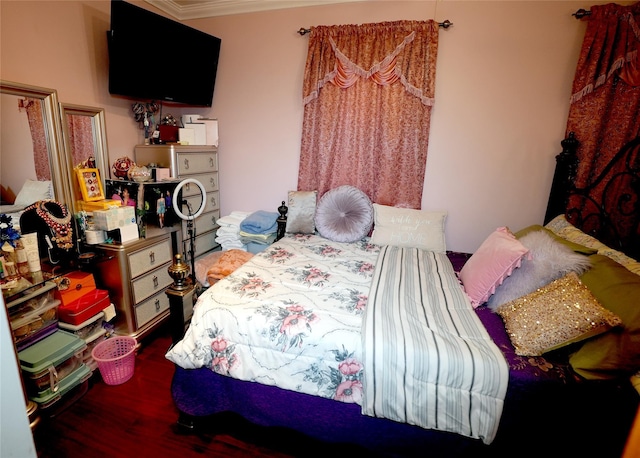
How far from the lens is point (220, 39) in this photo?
288cm

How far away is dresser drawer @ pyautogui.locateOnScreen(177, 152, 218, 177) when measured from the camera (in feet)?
8.59

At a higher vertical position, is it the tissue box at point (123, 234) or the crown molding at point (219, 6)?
the crown molding at point (219, 6)

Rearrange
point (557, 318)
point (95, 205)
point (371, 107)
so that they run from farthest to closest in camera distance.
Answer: point (371, 107)
point (95, 205)
point (557, 318)

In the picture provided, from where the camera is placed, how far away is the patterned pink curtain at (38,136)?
72.1 inches

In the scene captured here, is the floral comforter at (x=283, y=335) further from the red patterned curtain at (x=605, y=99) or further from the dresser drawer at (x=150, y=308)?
the red patterned curtain at (x=605, y=99)

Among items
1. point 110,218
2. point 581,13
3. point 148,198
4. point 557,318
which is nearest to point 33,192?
point 110,218

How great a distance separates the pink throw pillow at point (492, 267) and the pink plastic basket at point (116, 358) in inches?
80.6

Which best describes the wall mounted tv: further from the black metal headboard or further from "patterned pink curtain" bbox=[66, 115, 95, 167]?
the black metal headboard

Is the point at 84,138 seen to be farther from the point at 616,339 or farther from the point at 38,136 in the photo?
the point at 616,339

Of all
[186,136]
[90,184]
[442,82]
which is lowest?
[90,184]

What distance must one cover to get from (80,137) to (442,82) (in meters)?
2.74

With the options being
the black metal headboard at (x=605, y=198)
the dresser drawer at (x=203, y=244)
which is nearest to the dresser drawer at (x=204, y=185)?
the dresser drawer at (x=203, y=244)

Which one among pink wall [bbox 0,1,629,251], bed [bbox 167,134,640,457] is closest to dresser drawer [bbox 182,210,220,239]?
pink wall [bbox 0,1,629,251]

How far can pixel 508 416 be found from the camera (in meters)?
1.21
